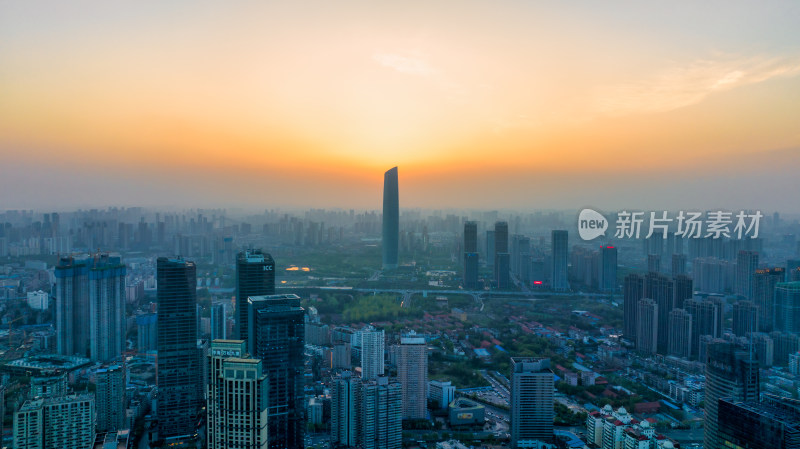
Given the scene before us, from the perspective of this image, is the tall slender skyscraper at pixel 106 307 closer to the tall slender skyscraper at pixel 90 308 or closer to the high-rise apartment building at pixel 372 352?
the tall slender skyscraper at pixel 90 308

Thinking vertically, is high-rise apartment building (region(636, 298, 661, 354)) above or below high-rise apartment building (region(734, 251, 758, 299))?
below

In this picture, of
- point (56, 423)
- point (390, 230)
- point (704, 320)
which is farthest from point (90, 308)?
point (704, 320)

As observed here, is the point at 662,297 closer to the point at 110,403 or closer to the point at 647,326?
the point at 647,326

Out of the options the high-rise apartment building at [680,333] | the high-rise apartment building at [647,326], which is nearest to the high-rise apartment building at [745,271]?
the high-rise apartment building at [680,333]

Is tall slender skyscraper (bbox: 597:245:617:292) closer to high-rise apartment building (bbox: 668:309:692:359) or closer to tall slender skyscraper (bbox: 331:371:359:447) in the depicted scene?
high-rise apartment building (bbox: 668:309:692:359)

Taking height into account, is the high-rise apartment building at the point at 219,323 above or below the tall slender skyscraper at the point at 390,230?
below

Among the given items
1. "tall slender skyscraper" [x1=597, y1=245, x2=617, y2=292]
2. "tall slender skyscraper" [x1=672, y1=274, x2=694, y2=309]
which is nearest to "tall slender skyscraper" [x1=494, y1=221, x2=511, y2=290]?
"tall slender skyscraper" [x1=597, y1=245, x2=617, y2=292]

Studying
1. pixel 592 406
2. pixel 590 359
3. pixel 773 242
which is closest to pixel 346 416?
pixel 592 406
